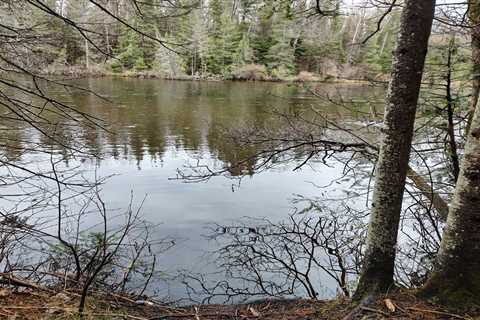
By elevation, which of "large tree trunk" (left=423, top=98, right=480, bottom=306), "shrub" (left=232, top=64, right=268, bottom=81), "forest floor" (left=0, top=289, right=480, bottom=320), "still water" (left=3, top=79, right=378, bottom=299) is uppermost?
"shrub" (left=232, top=64, right=268, bottom=81)

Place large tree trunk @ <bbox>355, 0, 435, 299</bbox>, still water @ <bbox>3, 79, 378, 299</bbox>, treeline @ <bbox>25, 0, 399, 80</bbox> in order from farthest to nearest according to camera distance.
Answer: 1. still water @ <bbox>3, 79, 378, 299</bbox>
2. treeline @ <bbox>25, 0, 399, 80</bbox>
3. large tree trunk @ <bbox>355, 0, 435, 299</bbox>

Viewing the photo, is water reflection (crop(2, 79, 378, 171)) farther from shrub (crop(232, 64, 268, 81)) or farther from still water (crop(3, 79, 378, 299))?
shrub (crop(232, 64, 268, 81))

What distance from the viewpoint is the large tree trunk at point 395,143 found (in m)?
2.61

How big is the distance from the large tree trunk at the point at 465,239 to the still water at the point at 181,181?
2.96 meters

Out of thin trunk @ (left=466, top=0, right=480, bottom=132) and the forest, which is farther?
thin trunk @ (left=466, top=0, right=480, bottom=132)

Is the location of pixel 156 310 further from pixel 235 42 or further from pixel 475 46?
pixel 235 42

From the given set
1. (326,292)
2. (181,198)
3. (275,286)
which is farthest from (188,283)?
(181,198)

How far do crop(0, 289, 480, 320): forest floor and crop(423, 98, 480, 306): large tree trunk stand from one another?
0.45 feet

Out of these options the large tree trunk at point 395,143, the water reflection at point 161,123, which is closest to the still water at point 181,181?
the water reflection at point 161,123

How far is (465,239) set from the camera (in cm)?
241

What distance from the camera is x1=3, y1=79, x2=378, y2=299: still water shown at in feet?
23.3

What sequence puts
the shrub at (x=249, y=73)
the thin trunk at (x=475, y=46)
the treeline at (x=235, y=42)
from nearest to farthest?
the treeline at (x=235, y=42) → the thin trunk at (x=475, y=46) → the shrub at (x=249, y=73)

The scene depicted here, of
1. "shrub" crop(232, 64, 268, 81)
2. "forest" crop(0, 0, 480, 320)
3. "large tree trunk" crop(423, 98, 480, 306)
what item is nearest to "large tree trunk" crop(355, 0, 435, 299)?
"forest" crop(0, 0, 480, 320)

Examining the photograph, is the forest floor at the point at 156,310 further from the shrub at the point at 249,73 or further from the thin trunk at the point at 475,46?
the shrub at the point at 249,73
